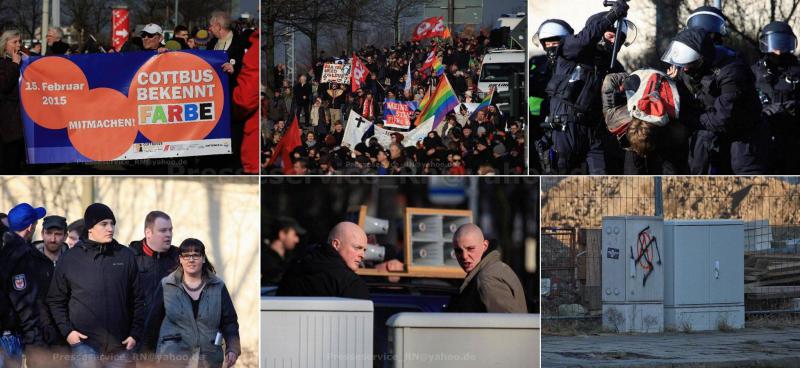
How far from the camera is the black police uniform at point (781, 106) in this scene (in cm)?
1002

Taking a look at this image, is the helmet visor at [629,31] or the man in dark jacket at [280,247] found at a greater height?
the helmet visor at [629,31]

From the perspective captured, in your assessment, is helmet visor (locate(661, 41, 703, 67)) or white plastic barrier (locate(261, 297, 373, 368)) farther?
helmet visor (locate(661, 41, 703, 67))

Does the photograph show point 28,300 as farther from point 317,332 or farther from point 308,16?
point 308,16

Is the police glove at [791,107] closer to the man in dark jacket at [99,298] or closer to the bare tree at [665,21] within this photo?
the bare tree at [665,21]

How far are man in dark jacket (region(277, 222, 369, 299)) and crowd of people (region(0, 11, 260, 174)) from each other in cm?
88

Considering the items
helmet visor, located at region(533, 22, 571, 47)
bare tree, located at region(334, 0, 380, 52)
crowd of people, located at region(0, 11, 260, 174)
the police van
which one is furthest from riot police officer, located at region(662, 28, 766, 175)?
crowd of people, located at region(0, 11, 260, 174)

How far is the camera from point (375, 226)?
10125 mm

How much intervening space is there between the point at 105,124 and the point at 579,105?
399 cm

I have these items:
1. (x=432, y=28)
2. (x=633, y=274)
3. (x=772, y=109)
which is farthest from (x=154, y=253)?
(x=772, y=109)

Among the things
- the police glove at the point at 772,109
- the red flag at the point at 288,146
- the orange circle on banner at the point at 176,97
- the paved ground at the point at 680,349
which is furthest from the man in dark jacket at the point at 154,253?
the police glove at the point at 772,109

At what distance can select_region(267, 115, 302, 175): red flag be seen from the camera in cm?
1021

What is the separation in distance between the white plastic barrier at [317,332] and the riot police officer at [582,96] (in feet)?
6.95

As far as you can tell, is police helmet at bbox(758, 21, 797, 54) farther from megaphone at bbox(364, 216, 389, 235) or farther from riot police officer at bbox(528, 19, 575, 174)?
megaphone at bbox(364, 216, 389, 235)

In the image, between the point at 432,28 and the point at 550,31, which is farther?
the point at 432,28
